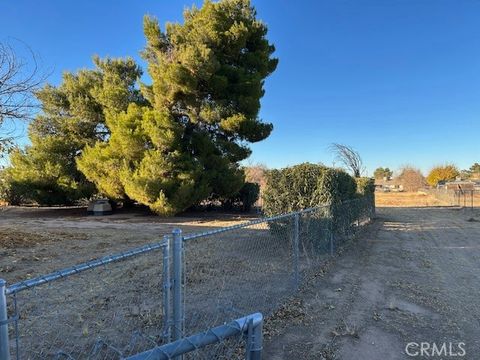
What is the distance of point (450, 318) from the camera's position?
4348mm

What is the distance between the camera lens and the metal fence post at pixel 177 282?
272cm

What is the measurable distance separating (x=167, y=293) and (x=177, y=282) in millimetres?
108

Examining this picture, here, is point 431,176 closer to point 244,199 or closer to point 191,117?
point 244,199

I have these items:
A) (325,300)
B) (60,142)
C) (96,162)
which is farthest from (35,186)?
(325,300)

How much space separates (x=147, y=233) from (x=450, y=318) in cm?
883

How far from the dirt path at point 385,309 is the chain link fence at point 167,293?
1.47 ft

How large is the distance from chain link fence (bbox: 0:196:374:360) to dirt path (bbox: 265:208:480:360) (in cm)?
45

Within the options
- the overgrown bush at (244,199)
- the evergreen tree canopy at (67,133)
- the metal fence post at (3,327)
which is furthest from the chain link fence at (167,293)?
the evergreen tree canopy at (67,133)

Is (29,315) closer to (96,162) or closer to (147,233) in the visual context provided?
(147,233)

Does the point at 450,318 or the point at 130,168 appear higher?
the point at 130,168

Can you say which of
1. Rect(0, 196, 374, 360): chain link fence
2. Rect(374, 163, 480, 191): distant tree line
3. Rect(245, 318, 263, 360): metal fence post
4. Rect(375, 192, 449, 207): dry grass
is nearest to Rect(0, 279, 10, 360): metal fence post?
Result: Rect(0, 196, 374, 360): chain link fence

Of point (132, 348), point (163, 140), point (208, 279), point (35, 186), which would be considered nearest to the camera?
point (132, 348)

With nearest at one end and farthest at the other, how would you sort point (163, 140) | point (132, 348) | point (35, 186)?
1. point (132, 348)
2. point (163, 140)
3. point (35, 186)

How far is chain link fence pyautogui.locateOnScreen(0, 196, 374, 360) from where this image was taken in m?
2.77
